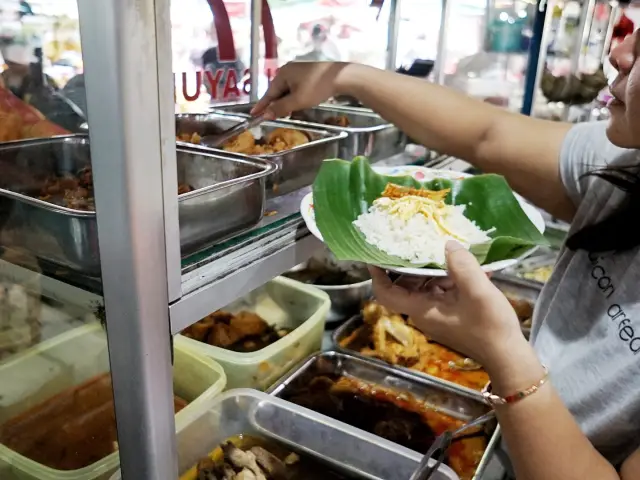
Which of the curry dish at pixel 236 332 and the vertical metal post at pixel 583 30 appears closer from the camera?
the curry dish at pixel 236 332

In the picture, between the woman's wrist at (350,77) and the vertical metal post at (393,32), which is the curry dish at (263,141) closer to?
the woman's wrist at (350,77)

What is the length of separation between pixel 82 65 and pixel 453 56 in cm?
172

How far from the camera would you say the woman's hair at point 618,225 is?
1136 mm

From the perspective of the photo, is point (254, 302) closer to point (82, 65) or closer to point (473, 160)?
point (473, 160)

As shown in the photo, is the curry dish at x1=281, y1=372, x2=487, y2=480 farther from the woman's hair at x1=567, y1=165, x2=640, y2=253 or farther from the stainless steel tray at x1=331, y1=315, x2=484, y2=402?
the woman's hair at x1=567, y1=165, x2=640, y2=253

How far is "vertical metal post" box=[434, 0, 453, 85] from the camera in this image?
200 centimetres

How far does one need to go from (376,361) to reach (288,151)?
0.66 metres

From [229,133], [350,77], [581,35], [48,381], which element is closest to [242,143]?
[229,133]

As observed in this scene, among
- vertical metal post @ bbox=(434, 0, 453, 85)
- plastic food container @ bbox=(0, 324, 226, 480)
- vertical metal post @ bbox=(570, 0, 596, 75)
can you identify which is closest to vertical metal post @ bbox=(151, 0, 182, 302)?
plastic food container @ bbox=(0, 324, 226, 480)

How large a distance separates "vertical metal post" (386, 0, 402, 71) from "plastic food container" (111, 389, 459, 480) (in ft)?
3.78

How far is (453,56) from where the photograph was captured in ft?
7.04

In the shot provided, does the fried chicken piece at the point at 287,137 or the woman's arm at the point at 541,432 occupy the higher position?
the fried chicken piece at the point at 287,137

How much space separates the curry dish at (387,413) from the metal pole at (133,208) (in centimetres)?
65

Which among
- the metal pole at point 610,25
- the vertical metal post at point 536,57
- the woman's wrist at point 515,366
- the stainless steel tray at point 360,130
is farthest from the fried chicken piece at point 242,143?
the metal pole at point 610,25
